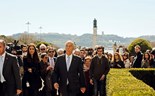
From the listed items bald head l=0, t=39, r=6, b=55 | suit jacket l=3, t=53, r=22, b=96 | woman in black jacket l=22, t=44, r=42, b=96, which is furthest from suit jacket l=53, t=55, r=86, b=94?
woman in black jacket l=22, t=44, r=42, b=96

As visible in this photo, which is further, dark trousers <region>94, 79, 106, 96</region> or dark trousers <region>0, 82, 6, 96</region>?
dark trousers <region>94, 79, 106, 96</region>

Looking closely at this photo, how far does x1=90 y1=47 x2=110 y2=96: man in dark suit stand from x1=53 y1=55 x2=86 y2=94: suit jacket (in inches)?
140

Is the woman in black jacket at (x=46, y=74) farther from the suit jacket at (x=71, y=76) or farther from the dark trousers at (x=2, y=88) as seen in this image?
the dark trousers at (x=2, y=88)

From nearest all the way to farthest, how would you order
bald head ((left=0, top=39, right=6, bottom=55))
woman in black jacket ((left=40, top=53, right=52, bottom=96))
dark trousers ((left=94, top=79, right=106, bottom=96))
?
bald head ((left=0, top=39, right=6, bottom=55)), woman in black jacket ((left=40, top=53, right=52, bottom=96)), dark trousers ((left=94, top=79, right=106, bottom=96))

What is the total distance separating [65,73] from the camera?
10.5 metres

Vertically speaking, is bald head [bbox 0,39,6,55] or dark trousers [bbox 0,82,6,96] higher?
bald head [bbox 0,39,6,55]

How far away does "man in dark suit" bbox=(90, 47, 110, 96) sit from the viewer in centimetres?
1410

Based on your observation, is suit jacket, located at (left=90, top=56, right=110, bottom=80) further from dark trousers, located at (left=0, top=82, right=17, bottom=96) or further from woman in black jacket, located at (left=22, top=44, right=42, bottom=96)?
dark trousers, located at (left=0, top=82, right=17, bottom=96)

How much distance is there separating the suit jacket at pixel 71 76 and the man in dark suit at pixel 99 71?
140 inches

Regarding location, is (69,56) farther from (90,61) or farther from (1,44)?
(90,61)

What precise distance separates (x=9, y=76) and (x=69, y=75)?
5.24 feet

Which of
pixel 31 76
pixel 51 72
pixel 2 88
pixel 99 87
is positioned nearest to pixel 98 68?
pixel 99 87

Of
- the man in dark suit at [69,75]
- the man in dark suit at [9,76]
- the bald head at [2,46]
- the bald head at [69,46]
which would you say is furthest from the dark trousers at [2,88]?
the bald head at [69,46]

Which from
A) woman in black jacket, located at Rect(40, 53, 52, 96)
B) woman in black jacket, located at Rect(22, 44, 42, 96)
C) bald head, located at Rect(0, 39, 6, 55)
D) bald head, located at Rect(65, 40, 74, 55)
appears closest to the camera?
bald head, located at Rect(0, 39, 6, 55)
